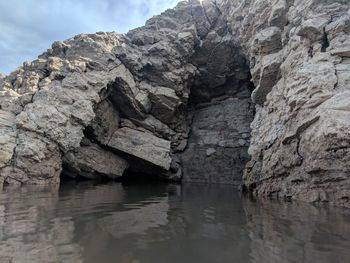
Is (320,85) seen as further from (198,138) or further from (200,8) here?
(200,8)

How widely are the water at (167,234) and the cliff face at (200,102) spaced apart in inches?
190

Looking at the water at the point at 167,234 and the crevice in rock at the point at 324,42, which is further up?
the crevice in rock at the point at 324,42

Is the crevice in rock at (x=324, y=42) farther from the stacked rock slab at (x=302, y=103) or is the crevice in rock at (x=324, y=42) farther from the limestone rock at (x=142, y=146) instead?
the limestone rock at (x=142, y=146)

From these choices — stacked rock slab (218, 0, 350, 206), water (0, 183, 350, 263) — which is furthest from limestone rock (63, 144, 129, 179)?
water (0, 183, 350, 263)

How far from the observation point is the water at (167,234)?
20.0 ft

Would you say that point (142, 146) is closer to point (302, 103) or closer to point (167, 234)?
point (302, 103)

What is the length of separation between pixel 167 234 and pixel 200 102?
93.0 ft

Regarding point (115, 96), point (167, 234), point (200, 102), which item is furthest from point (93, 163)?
point (167, 234)

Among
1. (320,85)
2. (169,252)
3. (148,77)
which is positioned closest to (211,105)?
(148,77)

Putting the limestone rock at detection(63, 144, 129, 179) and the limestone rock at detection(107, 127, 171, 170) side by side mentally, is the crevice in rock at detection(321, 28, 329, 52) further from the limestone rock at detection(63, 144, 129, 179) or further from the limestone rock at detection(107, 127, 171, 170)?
the limestone rock at detection(63, 144, 129, 179)

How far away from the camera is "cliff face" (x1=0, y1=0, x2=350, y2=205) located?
1568 cm

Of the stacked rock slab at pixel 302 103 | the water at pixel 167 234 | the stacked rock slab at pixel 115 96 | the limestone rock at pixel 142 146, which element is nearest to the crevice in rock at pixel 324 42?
the stacked rock slab at pixel 302 103

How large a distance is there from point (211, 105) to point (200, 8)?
10.0m

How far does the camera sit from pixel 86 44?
92.6 feet
